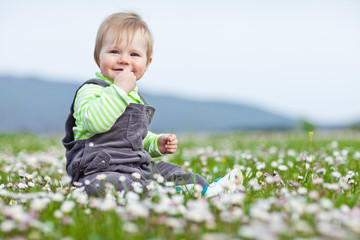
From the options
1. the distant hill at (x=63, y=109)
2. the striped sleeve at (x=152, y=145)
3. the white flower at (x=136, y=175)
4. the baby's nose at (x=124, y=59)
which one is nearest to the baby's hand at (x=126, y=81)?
the baby's nose at (x=124, y=59)

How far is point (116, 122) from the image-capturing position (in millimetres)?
3738

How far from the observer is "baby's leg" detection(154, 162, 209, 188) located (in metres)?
3.93

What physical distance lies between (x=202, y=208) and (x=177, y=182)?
1653 mm

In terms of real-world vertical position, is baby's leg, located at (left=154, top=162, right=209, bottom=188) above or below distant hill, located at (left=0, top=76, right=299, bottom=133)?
above

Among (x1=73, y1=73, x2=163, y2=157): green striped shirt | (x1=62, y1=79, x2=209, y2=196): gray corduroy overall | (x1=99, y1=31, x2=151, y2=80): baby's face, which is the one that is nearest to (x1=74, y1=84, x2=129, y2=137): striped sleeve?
(x1=73, y1=73, x2=163, y2=157): green striped shirt

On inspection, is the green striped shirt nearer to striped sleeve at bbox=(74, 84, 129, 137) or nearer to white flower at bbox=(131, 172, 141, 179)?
striped sleeve at bbox=(74, 84, 129, 137)

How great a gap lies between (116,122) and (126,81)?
436 mm

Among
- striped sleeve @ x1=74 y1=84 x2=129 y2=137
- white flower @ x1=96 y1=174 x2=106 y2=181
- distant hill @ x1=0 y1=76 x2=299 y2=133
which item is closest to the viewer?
white flower @ x1=96 y1=174 x2=106 y2=181

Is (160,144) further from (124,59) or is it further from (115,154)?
(124,59)

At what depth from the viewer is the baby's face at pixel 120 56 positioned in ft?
12.6

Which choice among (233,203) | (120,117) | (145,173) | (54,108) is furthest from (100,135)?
(54,108)

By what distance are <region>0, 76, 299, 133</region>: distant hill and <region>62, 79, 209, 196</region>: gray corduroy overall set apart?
64.5 meters

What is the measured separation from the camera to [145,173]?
12.9ft

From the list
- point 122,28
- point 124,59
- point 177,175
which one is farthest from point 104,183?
point 122,28
